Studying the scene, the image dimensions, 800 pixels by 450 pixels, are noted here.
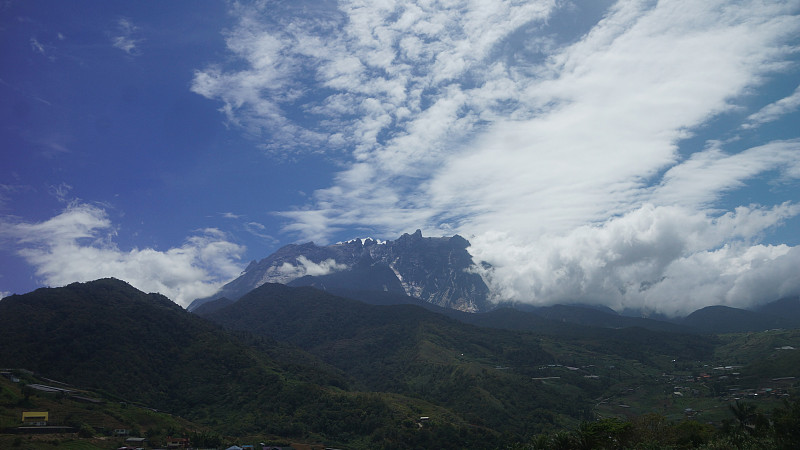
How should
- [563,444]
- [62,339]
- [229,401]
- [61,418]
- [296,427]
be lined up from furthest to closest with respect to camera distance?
[62,339], [229,401], [296,427], [61,418], [563,444]

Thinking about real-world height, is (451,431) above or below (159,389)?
below

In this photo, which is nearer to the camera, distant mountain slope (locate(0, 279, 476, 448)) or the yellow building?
the yellow building

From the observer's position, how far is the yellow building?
11169cm

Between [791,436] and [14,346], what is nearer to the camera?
[791,436]

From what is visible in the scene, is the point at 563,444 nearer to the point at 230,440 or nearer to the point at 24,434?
the point at 230,440

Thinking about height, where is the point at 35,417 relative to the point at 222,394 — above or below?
above

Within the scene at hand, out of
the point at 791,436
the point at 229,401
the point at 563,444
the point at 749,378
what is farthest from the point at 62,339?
the point at 749,378

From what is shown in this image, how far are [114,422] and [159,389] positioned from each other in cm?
5598

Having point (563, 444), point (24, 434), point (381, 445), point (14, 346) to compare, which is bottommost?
point (381, 445)

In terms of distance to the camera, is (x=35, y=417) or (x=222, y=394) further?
(x=222, y=394)

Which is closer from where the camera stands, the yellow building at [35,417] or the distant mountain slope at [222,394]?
the yellow building at [35,417]

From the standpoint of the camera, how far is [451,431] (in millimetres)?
157125

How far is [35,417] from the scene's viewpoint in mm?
113938

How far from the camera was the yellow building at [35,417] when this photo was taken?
11169 cm
